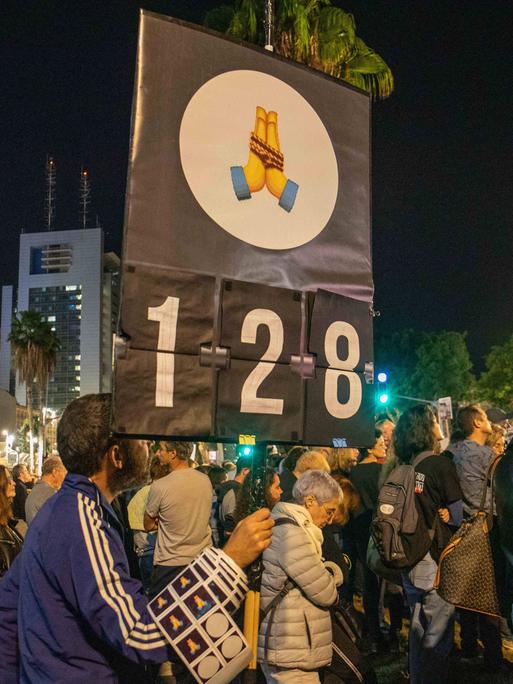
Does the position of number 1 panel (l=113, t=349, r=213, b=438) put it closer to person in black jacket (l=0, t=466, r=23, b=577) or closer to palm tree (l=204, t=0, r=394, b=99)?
person in black jacket (l=0, t=466, r=23, b=577)

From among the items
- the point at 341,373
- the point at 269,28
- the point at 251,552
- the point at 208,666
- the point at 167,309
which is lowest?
the point at 208,666

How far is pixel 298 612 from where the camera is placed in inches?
173

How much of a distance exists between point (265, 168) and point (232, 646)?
2075 mm

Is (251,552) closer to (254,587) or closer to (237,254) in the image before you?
(254,587)

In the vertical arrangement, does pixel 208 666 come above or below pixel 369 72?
below

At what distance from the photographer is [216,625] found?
2.24m

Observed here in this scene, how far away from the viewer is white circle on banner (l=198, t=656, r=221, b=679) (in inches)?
86.7

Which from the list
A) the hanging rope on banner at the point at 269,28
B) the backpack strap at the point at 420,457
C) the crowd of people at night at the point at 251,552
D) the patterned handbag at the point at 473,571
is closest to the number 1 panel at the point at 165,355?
the crowd of people at night at the point at 251,552

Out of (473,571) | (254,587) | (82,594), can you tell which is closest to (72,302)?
(473,571)

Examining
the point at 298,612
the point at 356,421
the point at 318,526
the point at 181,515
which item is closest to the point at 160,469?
the point at 181,515

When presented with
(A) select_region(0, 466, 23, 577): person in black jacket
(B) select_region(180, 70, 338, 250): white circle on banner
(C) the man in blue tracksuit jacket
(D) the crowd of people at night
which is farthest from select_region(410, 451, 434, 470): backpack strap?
(C) the man in blue tracksuit jacket

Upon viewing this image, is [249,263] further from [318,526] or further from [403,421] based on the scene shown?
[403,421]

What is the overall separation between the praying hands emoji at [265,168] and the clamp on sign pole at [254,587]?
4.07 feet

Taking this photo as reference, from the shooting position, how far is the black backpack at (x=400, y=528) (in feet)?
17.2
